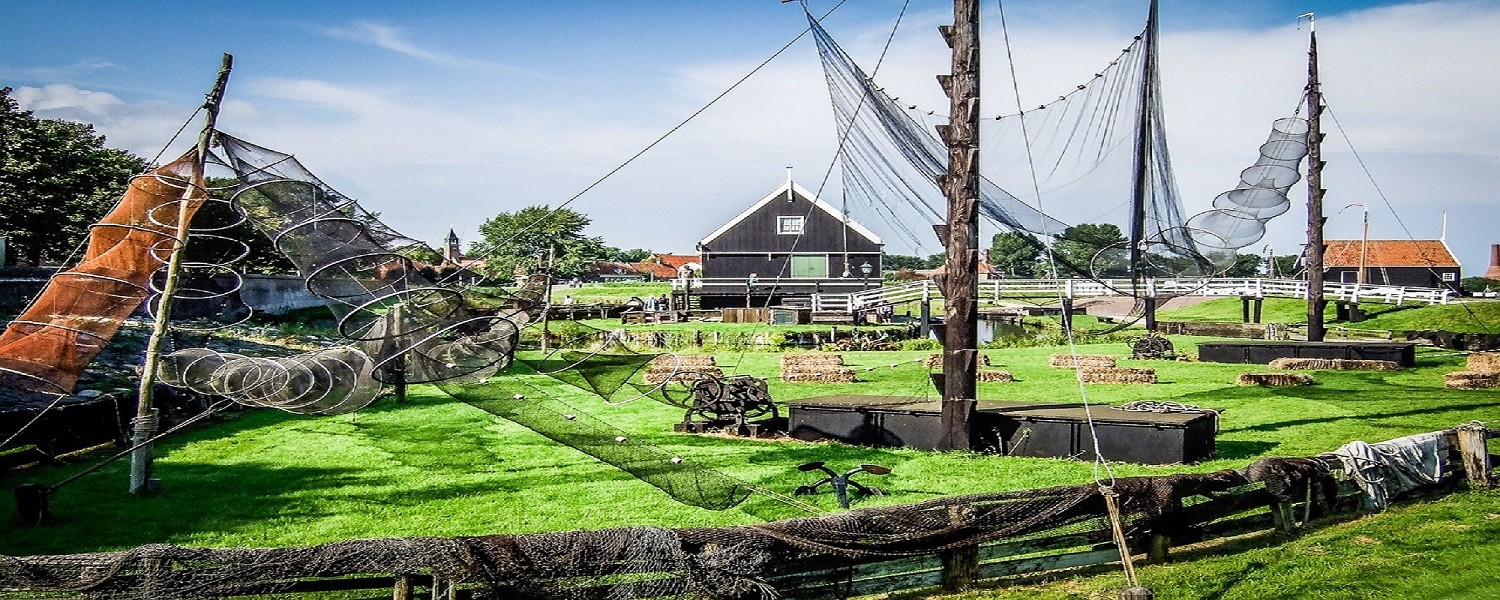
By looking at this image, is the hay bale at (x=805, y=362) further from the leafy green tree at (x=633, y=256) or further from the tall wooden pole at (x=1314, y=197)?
the leafy green tree at (x=633, y=256)

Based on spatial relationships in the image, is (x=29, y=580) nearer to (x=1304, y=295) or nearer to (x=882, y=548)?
(x=882, y=548)

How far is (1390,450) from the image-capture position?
1124 centimetres

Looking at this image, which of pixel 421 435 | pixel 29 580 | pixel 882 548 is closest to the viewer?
pixel 29 580

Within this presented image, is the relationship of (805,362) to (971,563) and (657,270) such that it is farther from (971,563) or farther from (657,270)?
(657,270)

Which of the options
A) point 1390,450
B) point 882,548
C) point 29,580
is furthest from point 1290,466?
point 29,580

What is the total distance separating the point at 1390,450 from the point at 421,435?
13.9 metres

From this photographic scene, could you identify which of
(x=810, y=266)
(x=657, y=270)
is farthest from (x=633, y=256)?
(x=810, y=266)

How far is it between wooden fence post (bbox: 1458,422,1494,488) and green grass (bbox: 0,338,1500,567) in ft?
7.84

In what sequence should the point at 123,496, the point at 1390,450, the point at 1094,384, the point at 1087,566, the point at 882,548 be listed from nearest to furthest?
the point at 882,548
the point at 1087,566
the point at 1390,450
the point at 123,496
the point at 1094,384

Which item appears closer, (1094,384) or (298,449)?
(298,449)

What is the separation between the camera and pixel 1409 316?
4006cm

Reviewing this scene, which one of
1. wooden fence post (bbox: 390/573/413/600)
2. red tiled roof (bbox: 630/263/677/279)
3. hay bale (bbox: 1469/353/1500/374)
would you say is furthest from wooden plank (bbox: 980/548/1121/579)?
red tiled roof (bbox: 630/263/677/279)

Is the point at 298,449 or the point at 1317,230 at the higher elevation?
the point at 1317,230

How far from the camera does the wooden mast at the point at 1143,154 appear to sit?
1534 cm
